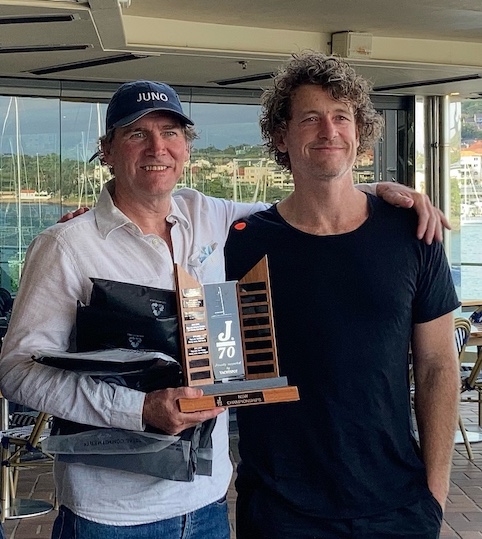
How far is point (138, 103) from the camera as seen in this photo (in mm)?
2107

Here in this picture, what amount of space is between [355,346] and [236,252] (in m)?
0.40

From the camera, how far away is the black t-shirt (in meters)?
2.05

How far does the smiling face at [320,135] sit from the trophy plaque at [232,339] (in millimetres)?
315

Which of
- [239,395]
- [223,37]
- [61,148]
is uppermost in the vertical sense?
[223,37]

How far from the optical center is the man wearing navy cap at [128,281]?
1918mm

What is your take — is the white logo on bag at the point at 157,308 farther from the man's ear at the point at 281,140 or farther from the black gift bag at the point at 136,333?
the man's ear at the point at 281,140

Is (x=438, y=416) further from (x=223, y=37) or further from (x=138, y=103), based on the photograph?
(x=223, y=37)

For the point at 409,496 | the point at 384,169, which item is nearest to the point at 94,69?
the point at 384,169

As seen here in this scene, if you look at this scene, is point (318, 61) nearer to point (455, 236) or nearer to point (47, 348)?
point (47, 348)

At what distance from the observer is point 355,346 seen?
2066 millimetres

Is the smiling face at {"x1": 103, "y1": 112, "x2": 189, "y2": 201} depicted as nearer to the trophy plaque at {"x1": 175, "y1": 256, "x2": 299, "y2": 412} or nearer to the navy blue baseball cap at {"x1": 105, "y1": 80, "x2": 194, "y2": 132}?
the navy blue baseball cap at {"x1": 105, "y1": 80, "x2": 194, "y2": 132}

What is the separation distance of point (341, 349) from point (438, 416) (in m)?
0.36

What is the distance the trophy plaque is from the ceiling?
3.33m

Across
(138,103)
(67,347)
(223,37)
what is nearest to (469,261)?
(223,37)
